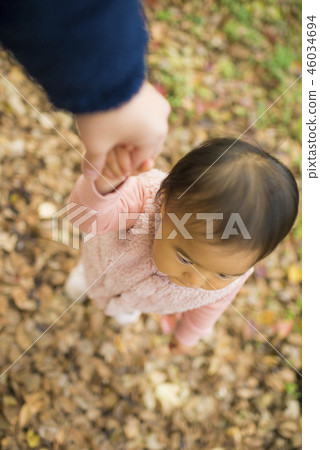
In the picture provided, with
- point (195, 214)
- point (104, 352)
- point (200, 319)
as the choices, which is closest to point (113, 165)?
point (195, 214)

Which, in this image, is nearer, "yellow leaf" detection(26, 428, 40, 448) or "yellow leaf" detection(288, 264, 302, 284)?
"yellow leaf" detection(26, 428, 40, 448)

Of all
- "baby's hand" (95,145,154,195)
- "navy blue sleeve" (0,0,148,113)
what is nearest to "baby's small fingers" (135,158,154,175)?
"baby's hand" (95,145,154,195)

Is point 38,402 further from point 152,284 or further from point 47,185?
point 47,185

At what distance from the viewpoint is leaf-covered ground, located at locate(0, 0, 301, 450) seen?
1.82 m

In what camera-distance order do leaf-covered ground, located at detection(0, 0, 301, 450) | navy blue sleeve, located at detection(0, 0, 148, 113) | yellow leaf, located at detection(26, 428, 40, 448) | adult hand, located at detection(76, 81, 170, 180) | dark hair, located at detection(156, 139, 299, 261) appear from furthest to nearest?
leaf-covered ground, located at detection(0, 0, 301, 450) < yellow leaf, located at detection(26, 428, 40, 448) < dark hair, located at detection(156, 139, 299, 261) < adult hand, located at detection(76, 81, 170, 180) < navy blue sleeve, located at detection(0, 0, 148, 113)

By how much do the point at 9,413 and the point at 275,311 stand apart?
151 cm

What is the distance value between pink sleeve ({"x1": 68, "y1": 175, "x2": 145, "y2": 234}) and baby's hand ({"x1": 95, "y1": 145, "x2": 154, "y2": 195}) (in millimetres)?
46

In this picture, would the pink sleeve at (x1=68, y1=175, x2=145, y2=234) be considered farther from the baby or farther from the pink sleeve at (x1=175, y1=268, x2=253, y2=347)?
the pink sleeve at (x1=175, y1=268, x2=253, y2=347)

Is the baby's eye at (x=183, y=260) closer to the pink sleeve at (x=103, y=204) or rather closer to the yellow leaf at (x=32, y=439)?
the pink sleeve at (x=103, y=204)

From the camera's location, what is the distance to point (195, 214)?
962 millimetres

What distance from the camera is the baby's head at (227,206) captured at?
3.04 ft

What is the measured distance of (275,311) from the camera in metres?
2.37

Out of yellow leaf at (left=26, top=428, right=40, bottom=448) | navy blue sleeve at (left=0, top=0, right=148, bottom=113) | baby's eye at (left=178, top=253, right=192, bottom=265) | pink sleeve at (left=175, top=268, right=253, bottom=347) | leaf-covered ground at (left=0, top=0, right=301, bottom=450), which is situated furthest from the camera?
leaf-covered ground at (left=0, top=0, right=301, bottom=450)

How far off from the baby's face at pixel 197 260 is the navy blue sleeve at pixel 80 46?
435 millimetres
